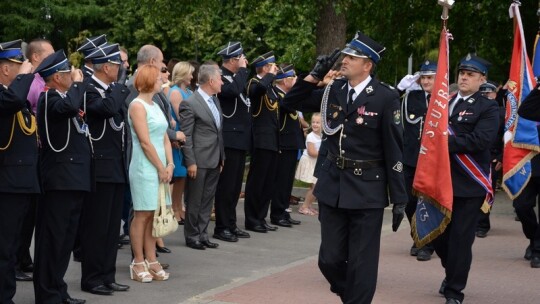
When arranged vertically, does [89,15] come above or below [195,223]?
above

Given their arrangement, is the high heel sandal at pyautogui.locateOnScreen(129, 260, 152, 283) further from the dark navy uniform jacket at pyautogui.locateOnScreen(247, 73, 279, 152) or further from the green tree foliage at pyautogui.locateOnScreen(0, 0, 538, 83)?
the green tree foliage at pyautogui.locateOnScreen(0, 0, 538, 83)

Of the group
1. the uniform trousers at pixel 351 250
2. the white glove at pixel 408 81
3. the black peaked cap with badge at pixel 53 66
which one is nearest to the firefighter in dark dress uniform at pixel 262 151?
the white glove at pixel 408 81

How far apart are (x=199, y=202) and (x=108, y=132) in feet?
8.55

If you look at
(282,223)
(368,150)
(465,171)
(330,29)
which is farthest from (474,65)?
(330,29)

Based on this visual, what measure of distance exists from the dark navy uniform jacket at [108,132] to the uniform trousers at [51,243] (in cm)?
66

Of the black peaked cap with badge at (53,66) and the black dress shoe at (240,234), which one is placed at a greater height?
the black peaked cap with badge at (53,66)

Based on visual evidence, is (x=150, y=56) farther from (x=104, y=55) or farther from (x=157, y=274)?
(x=157, y=274)

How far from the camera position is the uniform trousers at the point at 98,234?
335 inches

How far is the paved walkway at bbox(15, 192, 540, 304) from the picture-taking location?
8672mm

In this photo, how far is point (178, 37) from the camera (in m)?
30.3

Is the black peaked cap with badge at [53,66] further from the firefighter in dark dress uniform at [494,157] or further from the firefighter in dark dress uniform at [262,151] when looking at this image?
the firefighter in dark dress uniform at [494,157]

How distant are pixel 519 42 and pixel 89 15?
22939 millimetres

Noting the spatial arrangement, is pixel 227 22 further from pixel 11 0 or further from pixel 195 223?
pixel 195 223

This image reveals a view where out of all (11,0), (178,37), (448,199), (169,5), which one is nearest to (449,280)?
(448,199)
